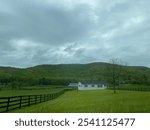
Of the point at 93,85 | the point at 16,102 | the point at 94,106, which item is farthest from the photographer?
the point at 93,85

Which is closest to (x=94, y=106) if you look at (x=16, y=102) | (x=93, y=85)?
(x=16, y=102)

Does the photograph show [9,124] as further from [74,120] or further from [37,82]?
[37,82]

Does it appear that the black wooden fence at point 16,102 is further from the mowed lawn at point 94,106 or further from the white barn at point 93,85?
the white barn at point 93,85

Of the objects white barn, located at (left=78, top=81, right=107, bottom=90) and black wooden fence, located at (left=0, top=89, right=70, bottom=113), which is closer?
black wooden fence, located at (left=0, top=89, right=70, bottom=113)

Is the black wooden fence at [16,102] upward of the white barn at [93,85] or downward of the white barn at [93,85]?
downward

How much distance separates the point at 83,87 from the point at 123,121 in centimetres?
10143

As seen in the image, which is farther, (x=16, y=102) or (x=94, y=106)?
(x=16, y=102)

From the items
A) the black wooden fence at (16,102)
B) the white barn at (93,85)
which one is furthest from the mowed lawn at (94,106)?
the white barn at (93,85)

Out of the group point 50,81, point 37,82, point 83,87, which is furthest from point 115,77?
point 50,81

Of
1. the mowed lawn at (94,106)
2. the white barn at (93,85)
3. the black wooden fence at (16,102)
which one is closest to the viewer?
the mowed lawn at (94,106)

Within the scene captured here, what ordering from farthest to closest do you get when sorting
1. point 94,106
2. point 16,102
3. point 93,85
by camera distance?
point 93,85 → point 16,102 → point 94,106

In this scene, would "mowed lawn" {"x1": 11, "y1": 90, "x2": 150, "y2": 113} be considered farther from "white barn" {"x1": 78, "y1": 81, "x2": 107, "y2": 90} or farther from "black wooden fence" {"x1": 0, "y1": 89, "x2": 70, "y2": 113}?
"white barn" {"x1": 78, "y1": 81, "x2": 107, "y2": 90}

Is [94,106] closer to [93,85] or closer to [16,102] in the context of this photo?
[16,102]

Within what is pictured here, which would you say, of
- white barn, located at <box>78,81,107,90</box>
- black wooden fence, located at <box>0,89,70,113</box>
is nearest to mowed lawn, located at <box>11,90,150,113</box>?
black wooden fence, located at <box>0,89,70,113</box>
